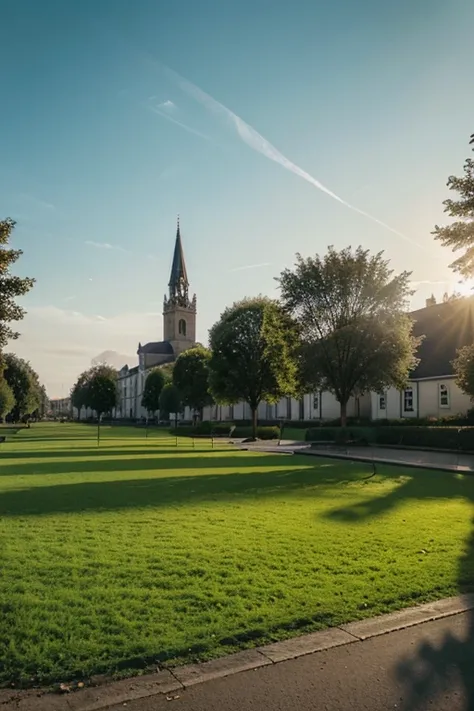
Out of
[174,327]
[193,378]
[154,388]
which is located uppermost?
[174,327]

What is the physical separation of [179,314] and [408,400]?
98.1 metres

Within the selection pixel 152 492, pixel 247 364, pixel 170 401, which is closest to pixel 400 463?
pixel 152 492

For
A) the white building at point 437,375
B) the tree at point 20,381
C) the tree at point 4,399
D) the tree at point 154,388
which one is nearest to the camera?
the white building at point 437,375

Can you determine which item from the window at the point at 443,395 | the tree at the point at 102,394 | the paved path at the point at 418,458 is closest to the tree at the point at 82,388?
the tree at the point at 102,394

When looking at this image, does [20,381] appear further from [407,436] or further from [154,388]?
[407,436]

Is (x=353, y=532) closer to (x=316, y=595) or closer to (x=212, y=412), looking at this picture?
(x=316, y=595)

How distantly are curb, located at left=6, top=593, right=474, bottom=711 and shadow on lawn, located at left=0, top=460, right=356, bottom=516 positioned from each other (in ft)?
20.9

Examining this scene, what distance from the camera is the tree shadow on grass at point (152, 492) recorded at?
10.5m

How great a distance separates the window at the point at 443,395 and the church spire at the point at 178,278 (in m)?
102

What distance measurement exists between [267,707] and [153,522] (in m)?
5.70

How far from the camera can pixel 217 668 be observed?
156 inches

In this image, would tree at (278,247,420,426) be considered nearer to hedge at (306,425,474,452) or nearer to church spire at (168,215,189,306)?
hedge at (306,425,474,452)

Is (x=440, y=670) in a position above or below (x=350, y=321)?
below

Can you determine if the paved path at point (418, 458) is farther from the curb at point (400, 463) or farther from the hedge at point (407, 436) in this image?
the hedge at point (407, 436)
